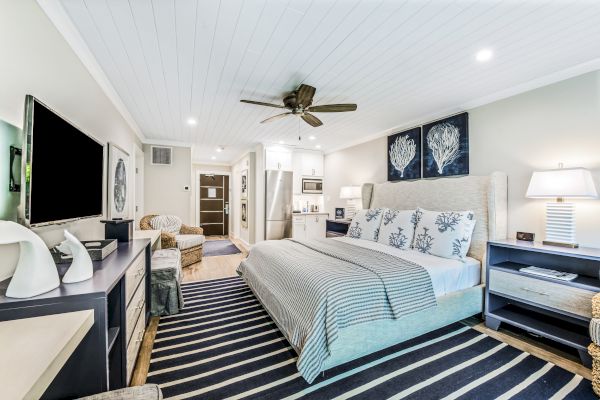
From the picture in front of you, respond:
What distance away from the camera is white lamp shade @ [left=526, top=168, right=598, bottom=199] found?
2.06 meters

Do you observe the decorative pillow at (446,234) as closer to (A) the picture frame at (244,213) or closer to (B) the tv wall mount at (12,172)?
(B) the tv wall mount at (12,172)

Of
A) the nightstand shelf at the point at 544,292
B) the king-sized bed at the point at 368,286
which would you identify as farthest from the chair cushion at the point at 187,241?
the nightstand shelf at the point at 544,292

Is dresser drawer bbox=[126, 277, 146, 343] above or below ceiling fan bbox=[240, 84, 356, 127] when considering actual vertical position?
below

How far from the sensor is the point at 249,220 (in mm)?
6188

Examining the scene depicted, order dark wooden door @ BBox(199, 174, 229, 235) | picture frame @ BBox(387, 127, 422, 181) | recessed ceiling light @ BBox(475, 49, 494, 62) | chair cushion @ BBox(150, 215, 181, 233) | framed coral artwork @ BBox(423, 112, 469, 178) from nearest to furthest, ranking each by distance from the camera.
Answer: recessed ceiling light @ BBox(475, 49, 494, 62)
framed coral artwork @ BBox(423, 112, 469, 178)
picture frame @ BBox(387, 127, 422, 181)
chair cushion @ BBox(150, 215, 181, 233)
dark wooden door @ BBox(199, 174, 229, 235)

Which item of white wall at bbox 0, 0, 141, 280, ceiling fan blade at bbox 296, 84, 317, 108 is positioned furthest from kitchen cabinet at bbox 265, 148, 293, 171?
white wall at bbox 0, 0, 141, 280

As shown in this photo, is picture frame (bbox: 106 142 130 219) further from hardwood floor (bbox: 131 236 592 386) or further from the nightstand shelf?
the nightstand shelf

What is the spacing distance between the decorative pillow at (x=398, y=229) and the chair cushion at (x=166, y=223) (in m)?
3.84

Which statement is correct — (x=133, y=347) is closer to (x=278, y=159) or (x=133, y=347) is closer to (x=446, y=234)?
(x=446, y=234)

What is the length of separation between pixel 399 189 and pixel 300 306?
9.01 ft

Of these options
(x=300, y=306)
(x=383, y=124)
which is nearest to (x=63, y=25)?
(x=300, y=306)

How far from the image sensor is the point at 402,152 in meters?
4.04

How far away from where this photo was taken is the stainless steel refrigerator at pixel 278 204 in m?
5.62

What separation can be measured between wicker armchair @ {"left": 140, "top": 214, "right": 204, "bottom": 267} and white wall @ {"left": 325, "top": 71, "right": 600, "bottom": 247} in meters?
4.43
